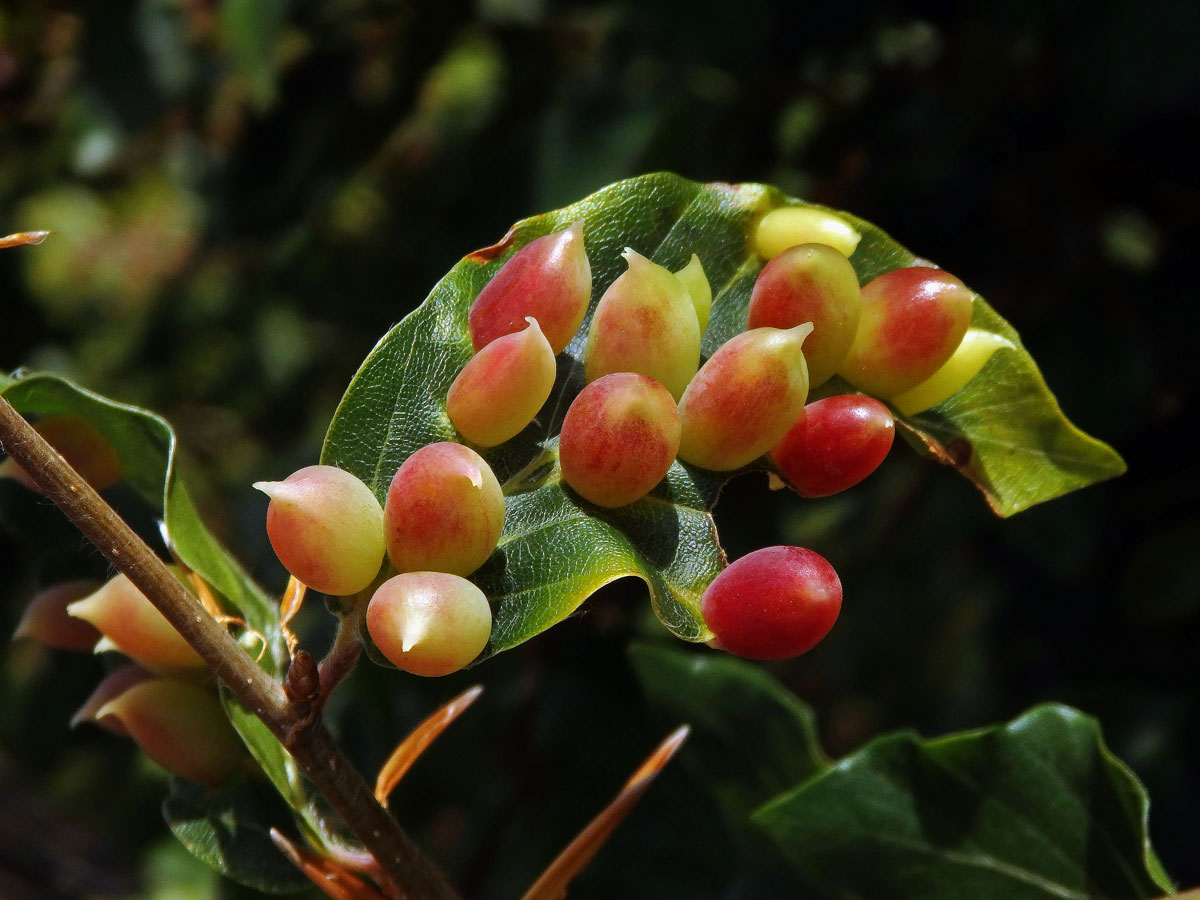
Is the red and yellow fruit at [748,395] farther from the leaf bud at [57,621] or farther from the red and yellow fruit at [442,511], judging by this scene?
the leaf bud at [57,621]

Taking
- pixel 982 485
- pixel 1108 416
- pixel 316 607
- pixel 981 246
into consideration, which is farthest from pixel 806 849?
pixel 981 246

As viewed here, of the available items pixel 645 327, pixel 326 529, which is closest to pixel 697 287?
pixel 645 327

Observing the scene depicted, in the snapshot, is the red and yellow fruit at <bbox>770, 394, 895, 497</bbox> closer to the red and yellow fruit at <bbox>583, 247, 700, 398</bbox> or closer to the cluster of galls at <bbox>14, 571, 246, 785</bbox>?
the red and yellow fruit at <bbox>583, 247, 700, 398</bbox>

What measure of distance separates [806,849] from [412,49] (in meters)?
0.96

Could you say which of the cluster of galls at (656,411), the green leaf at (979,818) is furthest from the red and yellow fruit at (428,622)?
the green leaf at (979,818)

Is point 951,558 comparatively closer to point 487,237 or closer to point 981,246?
point 981,246

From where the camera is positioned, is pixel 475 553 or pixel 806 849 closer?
pixel 475 553

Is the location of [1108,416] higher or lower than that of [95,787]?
higher

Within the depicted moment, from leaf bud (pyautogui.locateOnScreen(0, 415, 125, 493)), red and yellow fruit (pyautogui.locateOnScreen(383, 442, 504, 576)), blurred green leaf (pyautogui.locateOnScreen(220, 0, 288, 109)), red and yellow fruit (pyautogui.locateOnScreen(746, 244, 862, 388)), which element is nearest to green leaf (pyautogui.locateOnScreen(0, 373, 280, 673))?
leaf bud (pyautogui.locateOnScreen(0, 415, 125, 493))

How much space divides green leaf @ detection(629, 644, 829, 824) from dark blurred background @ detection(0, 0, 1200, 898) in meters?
0.08

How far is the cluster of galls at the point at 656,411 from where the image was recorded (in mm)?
323

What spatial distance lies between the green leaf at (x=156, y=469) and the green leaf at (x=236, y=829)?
0.06 metres

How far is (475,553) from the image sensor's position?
0.34 metres

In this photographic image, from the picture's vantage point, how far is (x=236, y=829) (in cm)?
44
